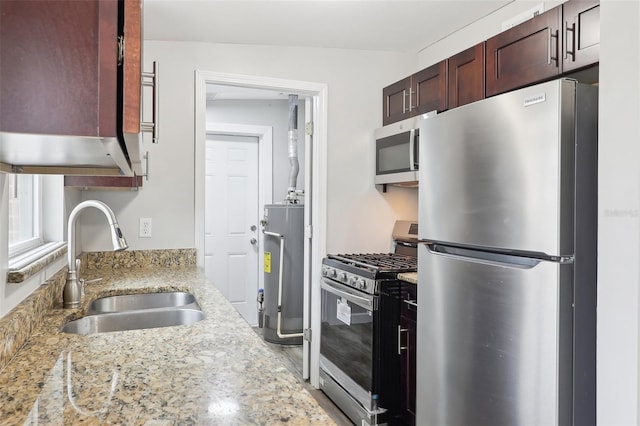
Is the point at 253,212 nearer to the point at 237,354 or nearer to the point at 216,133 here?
the point at 216,133

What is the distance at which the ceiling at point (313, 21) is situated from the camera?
7.63 ft

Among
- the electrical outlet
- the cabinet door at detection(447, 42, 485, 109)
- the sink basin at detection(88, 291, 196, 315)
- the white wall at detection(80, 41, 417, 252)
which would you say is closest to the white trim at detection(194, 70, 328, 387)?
the white wall at detection(80, 41, 417, 252)

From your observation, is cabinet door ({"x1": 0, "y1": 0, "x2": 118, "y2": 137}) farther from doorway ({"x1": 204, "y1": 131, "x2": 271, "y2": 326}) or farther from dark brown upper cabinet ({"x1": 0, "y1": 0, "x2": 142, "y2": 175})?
doorway ({"x1": 204, "y1": 131, "x2": 271, "y2": 326})

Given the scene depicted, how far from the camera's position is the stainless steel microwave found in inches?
102

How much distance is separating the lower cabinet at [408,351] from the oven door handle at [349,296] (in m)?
0.18

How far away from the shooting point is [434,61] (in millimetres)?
3020

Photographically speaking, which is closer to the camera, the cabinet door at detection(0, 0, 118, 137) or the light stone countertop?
the cabinet door at detection(0, 0, 118, 137)

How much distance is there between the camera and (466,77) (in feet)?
7.54

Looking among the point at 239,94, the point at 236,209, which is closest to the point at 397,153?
the point at 239,94

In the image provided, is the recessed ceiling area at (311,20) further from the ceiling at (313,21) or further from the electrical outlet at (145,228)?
the electrical outlet at (145,228)

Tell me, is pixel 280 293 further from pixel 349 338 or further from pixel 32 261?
pixel 32 261

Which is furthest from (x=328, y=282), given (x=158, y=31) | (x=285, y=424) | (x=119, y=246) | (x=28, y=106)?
(x=28, y=106)

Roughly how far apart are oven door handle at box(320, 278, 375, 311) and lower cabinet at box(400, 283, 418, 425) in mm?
175

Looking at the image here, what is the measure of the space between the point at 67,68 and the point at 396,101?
8.33ft
